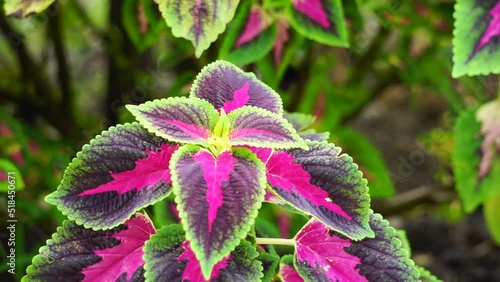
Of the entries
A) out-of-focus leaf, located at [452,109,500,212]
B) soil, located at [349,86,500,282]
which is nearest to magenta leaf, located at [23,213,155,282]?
out-of-focus leaf, located at [452,109,500,212]

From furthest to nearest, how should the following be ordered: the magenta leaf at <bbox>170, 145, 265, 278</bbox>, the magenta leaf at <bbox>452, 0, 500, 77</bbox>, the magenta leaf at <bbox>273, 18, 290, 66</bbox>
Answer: the magenta leaf at <bbox>273, 18, 290, 66</bbox> → the magenta leaf at <bbox>452, 0, 500, 77</bbox> → the magenta leaf at <bbox>170, 145, 265, 278</bbox>

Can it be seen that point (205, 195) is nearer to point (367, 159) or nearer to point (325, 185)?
point (325, 185)

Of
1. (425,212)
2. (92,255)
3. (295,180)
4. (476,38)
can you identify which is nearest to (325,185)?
(295,180)

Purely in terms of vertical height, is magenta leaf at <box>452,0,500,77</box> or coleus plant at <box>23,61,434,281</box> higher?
magenta leaf at <box>452,0,500,77</box>

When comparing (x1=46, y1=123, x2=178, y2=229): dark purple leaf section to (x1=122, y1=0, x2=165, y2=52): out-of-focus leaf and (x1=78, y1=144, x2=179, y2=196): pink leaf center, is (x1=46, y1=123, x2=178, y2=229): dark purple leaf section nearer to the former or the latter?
(x1=78, y1=144, x2=179, y2=196): pink leaf center

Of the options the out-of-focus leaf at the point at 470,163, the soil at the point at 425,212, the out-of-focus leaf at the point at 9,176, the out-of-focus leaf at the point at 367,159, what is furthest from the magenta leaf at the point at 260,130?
the soil at the point at 425,212

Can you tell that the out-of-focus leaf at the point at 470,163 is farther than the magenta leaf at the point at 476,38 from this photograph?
Yes

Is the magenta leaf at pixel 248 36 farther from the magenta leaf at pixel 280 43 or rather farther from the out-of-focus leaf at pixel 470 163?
the out-of-focus leaf at pixel 470 163

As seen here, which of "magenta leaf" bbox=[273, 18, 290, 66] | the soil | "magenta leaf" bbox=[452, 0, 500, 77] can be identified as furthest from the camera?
the soil
